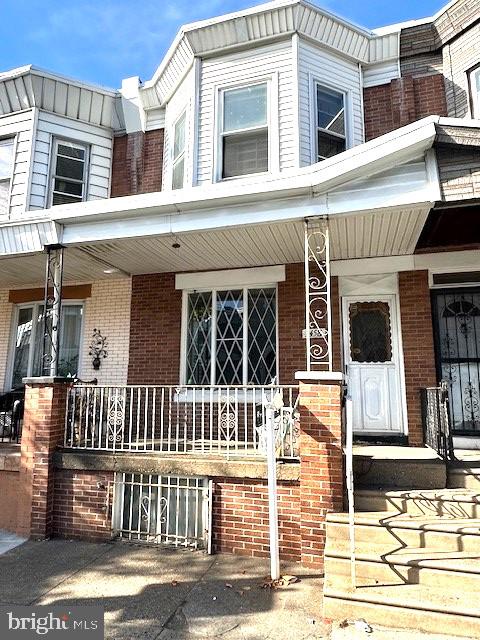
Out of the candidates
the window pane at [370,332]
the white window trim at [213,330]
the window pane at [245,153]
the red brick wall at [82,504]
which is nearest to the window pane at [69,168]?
the window pane at [245,153]

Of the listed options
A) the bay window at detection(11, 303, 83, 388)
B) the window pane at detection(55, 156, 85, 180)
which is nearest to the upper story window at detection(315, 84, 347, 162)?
the window pane at detection(55, 156, 85, 180)

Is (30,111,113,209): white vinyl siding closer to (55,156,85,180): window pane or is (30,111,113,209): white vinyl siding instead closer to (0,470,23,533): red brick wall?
(55,156,85,180): window pane

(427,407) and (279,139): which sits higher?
(279,139)

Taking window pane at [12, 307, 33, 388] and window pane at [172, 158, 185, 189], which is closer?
window pane at [172, 158, 185, 189]

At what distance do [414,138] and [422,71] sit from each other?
13.7 ft

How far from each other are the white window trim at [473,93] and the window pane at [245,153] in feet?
10.8

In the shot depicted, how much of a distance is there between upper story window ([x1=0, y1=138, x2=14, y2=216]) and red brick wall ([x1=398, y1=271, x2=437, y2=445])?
689 centimetres

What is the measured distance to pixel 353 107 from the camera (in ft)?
24.3

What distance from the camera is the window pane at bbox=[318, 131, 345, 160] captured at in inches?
279

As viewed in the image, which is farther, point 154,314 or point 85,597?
point 154,314

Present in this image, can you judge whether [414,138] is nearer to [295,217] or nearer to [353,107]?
[295,217]

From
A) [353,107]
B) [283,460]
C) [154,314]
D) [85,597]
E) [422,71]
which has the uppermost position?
[422,71]

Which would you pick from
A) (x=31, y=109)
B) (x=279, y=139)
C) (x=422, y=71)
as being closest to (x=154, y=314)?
(x=279, y=139)

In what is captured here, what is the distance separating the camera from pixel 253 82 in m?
7.18
